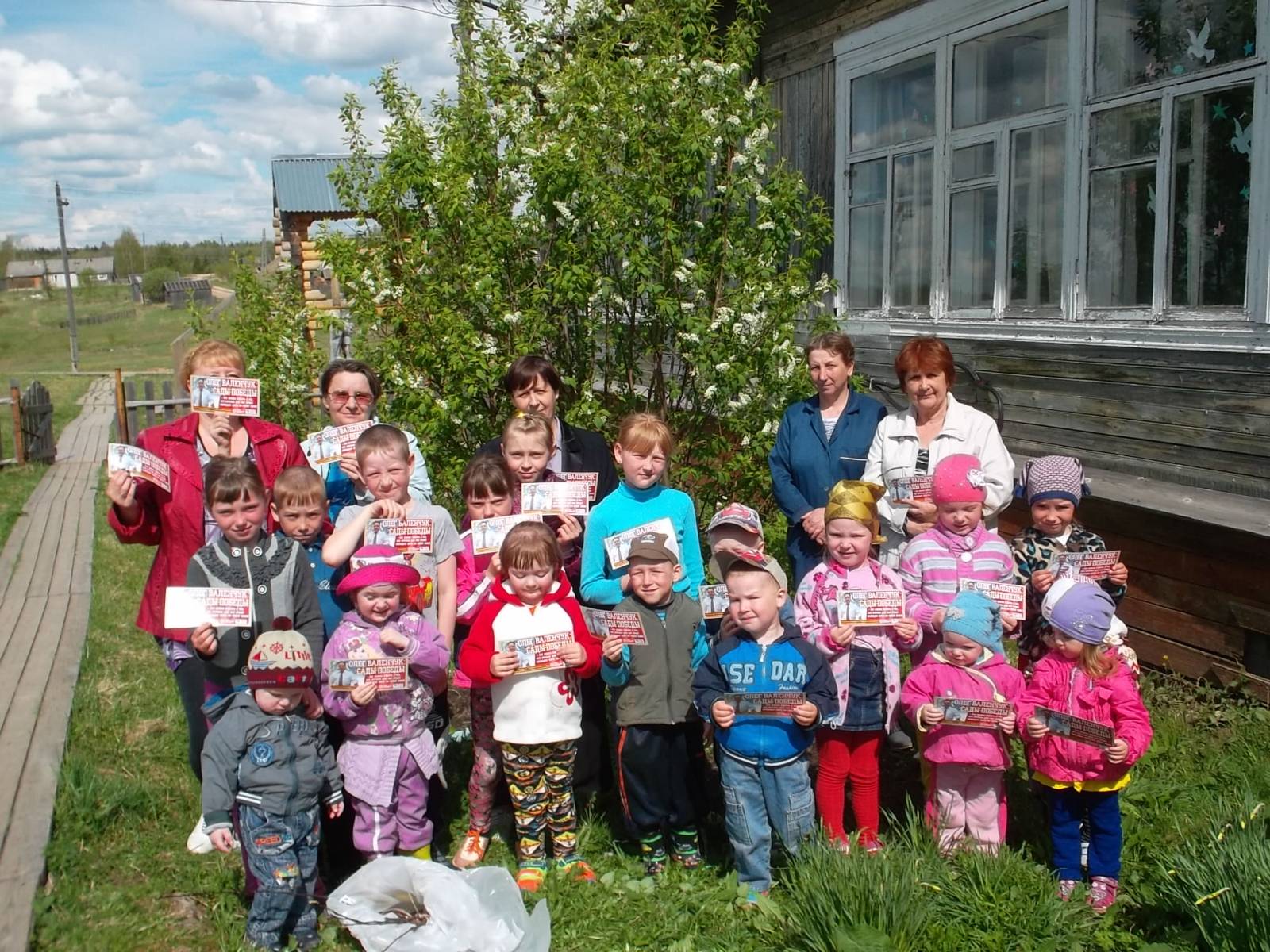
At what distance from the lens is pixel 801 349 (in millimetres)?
6383

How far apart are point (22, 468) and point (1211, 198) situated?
16441 millimetres

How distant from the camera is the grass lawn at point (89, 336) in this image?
4003 centimetres

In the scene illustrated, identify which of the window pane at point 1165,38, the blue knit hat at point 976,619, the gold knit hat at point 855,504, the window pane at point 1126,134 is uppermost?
the window pane at point 1165,38

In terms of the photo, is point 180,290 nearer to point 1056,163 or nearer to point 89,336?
point 89,336

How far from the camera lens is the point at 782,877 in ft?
12.0

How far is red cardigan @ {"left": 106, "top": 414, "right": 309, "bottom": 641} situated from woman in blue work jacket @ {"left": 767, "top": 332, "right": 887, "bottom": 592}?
7.09ft

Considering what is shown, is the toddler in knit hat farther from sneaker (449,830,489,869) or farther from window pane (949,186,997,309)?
window pane (949,186,997,309)

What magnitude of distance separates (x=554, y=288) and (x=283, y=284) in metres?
5.34

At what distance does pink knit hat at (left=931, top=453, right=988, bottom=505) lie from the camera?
3812 mm

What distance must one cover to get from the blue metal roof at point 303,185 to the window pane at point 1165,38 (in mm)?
17498

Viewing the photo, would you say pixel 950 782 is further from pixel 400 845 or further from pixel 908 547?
pixel 400 845

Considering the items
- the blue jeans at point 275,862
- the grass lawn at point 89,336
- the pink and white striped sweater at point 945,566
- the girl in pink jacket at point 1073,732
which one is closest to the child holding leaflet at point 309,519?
the blue jeans at point 275,862

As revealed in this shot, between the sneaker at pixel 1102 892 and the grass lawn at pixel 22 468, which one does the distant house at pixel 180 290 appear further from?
the sneaker at pixel 1102 892

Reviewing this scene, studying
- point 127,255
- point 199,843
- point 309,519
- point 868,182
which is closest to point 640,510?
point 309,519
